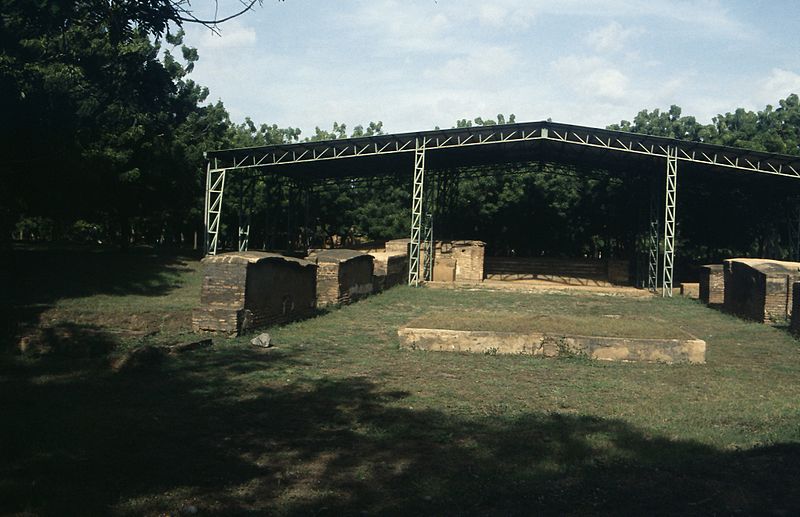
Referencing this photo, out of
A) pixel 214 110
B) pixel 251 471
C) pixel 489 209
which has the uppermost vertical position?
pixel 214 110

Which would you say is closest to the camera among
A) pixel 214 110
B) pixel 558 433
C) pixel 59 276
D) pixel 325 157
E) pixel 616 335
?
pixel 558 433

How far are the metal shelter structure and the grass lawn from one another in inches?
590

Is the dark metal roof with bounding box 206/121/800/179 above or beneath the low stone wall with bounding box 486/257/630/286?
above

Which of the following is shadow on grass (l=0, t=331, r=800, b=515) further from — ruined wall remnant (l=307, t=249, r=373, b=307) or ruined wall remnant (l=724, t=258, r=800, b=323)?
ruined wall remnant (l=724, t=258, r=800, b=323)

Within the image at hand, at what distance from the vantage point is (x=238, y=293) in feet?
36.2

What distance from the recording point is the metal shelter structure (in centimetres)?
2469

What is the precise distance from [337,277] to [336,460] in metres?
11.8

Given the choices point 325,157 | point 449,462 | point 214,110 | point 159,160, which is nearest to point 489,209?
point 325,157

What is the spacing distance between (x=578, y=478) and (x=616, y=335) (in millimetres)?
5702

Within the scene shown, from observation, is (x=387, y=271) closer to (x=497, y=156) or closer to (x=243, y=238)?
(x=497, y=156)

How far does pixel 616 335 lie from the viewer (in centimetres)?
978

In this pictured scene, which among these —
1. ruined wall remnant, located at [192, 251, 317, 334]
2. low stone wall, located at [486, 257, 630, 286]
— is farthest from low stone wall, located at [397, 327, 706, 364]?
low stone wall, located at [486, 257, 630, 286]

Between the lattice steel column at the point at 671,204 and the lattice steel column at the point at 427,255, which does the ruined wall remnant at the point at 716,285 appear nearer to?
the lattice steel column at the point at 671,204

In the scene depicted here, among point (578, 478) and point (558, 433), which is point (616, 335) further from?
point (578, 478)
